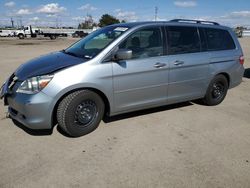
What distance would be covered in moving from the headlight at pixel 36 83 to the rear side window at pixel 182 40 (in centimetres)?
231

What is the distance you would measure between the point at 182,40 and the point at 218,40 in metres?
1.15

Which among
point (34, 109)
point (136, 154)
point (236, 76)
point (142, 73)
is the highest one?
point (142, 73)

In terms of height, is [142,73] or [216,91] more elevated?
[142,73]

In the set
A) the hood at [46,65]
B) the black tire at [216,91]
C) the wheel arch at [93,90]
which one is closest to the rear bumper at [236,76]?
the black tire at [216,91]

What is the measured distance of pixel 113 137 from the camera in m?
4.43

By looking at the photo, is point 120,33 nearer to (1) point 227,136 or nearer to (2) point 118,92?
(2) point 118,92

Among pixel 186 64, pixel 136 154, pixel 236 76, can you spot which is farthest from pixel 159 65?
pixel 236 76

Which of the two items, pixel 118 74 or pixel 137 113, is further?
pixel 137 113

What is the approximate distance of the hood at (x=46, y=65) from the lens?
4090 millimetres

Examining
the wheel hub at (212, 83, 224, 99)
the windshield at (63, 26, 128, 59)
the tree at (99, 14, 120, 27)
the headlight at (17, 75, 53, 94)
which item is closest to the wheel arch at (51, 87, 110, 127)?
the headlight at (17, 75, 53, 94)

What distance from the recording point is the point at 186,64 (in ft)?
17.3

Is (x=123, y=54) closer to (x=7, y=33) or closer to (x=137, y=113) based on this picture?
(x=137, y=113)

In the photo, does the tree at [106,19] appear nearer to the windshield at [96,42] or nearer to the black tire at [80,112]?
the windshield at [96,42]

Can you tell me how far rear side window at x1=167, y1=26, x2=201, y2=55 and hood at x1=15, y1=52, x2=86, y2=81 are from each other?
178cm
